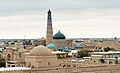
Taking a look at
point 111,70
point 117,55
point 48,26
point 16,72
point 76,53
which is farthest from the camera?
→ point 48,26

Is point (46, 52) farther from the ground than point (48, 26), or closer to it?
closer to it

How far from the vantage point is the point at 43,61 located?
27.4m

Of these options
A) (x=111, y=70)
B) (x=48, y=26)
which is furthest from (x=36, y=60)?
(x=48, y=26)

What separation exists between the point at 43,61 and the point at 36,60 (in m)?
0.56

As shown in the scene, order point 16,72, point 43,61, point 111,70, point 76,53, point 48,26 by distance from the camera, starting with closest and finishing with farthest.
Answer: point 16,72
point 43,61
point 111,70
point 76,53
point 48,26

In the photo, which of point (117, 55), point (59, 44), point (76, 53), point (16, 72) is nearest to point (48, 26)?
point (59, 44)

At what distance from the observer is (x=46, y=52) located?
27922 millimetres

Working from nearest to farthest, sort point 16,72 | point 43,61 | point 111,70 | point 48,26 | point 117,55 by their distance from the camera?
point 16,72, point 43,61, point 111,70, point 117,55, point 48,26

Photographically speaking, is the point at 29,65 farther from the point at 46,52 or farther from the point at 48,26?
the point at 48,26

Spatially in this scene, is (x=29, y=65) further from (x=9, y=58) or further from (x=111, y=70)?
(x=9, y=58)

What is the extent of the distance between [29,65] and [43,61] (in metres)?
1.92

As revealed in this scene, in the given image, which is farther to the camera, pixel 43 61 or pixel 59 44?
pixel 59 44

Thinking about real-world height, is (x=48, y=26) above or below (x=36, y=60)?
above

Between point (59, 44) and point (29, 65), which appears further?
point (59, 44)
